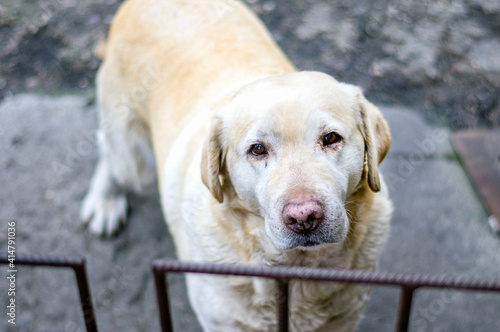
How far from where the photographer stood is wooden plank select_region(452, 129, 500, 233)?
358 centimetres

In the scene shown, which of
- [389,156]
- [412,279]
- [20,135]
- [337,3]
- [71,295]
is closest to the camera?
[412,279]

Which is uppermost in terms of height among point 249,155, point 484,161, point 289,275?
point 289,275

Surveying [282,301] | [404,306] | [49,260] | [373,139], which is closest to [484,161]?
[373,139]

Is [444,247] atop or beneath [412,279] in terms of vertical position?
beneath

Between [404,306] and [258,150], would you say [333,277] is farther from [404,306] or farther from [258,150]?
[258,150]

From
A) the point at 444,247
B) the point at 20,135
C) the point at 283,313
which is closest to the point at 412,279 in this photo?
the point at 283,313

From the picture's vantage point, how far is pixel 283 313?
150 cm

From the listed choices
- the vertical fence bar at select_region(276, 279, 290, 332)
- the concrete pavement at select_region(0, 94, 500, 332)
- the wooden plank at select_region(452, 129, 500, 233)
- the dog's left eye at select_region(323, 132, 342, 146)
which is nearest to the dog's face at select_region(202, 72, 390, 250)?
the dog's left eye at select_region(323, 132, 342, 146)

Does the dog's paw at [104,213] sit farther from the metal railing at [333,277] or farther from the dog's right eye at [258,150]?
the metal railing at [333,277]

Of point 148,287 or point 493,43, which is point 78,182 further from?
point 493,43

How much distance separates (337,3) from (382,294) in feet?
11.0

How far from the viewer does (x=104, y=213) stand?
3.59 metres

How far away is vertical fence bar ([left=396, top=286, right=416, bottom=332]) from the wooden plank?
233 cm

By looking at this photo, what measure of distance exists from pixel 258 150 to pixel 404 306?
829 millimetres
